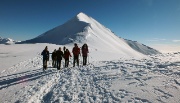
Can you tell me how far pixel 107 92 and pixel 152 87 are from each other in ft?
8.10

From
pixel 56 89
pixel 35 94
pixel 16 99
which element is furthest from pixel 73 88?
→ pixel 16 99

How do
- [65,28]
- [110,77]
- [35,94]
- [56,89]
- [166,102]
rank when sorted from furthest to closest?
[65,28], [110,77], [56,89], [35,94], [166,102]

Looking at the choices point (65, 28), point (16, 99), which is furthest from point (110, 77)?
point (65, 28)

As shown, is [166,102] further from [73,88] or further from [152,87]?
[73,88]

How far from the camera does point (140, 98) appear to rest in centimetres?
938

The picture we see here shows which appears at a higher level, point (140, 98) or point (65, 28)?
point (65, 28)

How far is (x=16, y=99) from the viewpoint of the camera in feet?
33.1

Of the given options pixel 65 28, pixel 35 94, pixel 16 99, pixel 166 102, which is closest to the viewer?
pixel 166 102

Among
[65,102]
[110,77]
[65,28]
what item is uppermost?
[65,28]

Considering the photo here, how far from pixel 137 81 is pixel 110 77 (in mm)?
2195

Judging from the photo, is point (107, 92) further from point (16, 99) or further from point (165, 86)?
point (16, 99)

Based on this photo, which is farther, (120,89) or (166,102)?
(120,89)

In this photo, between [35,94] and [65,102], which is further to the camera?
[35,94]

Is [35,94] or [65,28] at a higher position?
[65,28]
